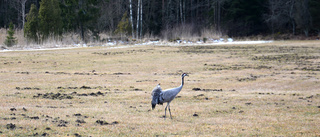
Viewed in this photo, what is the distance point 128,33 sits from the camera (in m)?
51.2

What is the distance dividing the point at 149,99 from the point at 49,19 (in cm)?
3137

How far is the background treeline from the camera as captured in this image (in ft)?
137

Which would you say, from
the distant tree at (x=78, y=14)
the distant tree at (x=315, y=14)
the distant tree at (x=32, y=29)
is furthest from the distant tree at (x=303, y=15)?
the distant tree at (x=32, y=29)

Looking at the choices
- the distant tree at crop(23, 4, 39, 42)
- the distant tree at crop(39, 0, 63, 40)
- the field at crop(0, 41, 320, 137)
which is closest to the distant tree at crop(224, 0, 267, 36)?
the distant tree at crop(39, 0, 63, 40)

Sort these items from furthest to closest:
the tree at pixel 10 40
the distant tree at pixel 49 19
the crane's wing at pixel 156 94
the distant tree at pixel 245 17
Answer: the distant tree at pixel 245 17, the distant tree at pixel 49 19, the tree at pixel 10 40, the crane's wing at pixel 156 94

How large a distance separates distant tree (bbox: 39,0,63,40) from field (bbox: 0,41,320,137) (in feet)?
51.8

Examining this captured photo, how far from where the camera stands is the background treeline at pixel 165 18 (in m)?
41.8

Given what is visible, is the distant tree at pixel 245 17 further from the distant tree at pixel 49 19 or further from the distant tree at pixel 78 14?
the distant tree at pixel 49 19

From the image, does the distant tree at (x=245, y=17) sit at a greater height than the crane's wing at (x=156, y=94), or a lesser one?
greater

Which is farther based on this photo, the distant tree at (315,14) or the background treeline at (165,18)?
the distant tree at (315,14)

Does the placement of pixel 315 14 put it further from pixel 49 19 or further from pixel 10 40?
pixel 10 40

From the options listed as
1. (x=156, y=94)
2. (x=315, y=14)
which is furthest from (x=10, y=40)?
(x=315, y=14)

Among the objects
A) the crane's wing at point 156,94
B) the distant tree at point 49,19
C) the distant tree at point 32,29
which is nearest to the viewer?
the crane's wing at point 156,94

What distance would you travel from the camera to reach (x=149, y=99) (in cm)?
1239
